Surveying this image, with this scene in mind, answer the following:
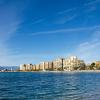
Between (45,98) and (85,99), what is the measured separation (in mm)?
6690

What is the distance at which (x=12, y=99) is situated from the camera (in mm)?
46250

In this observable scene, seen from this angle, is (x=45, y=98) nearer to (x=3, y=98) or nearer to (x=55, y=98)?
(x=55, y=98)

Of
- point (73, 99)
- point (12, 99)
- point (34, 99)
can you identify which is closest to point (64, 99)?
point (73, 99)

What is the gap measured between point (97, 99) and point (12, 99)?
1377 centimetres

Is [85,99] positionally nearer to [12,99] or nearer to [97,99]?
[97,99]

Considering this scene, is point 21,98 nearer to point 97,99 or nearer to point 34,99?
point 34,99

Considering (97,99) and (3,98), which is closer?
(97,99)

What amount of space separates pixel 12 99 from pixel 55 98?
708cm


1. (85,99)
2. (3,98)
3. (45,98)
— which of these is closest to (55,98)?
(45,98)

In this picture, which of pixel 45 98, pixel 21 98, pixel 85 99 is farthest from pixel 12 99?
pixel 85 99

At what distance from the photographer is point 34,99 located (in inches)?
1796

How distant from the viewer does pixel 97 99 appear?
146 ft

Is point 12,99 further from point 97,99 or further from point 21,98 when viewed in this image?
point 97,99

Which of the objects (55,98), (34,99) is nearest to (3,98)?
(34,99)
